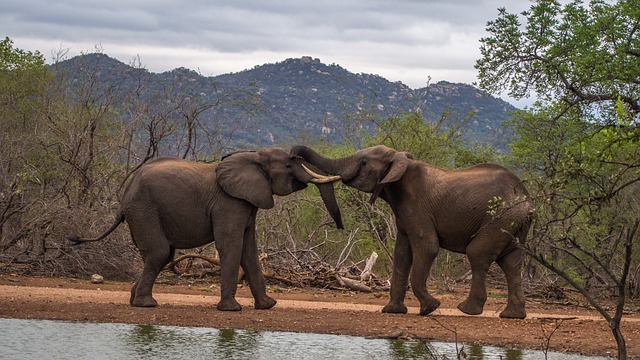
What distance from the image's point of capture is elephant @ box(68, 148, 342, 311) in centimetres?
1573

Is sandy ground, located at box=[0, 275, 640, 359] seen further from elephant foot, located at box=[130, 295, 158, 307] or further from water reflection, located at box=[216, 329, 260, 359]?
water reflection, located at box=[216, 329, 260, 359]

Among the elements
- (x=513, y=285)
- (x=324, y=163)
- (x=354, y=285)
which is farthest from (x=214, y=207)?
(x=354, y=285)

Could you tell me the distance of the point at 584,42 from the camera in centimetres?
2411

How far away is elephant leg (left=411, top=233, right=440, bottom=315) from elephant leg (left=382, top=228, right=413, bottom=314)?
0.46m

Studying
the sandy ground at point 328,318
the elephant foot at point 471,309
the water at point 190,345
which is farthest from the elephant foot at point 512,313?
the water at point 190,345

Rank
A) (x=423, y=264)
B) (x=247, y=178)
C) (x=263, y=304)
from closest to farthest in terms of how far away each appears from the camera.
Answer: (x=423, y=264)
(x=247, y=178)
(x=263, y=304)

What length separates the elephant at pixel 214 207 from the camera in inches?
619

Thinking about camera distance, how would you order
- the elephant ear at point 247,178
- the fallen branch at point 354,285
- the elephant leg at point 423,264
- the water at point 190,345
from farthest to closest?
the fallen branch at point 354,285 → the elephant ear at point 247,178 → the elephant leg at point 423,264 → the water at point 190,345

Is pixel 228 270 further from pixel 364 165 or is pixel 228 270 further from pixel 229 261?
pixel 364 165

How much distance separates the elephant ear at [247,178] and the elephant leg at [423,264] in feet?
7.49

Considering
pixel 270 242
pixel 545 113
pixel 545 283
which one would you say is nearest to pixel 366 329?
pixel 545 283

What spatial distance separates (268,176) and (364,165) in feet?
4.82

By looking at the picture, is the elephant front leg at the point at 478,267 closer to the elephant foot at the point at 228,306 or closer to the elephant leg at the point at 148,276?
the elephant foot at the point at 228,306

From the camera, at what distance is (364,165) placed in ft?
53.1
